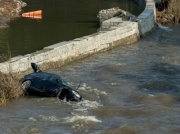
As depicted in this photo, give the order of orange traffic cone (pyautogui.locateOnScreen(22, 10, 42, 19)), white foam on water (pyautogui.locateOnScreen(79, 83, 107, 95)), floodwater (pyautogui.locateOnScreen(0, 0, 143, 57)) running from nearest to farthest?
white foam on water (pyautogui.locateOnScreen(79, 83, 107, 95))
floodwater (pyautogui.locateOnScreen(0, 0, 143, 57))
orange traffic cone (pyautogui.locateOnScreen(22, 10, 42, 19))

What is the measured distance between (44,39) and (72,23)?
502cm

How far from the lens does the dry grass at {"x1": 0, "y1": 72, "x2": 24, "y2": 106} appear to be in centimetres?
1285

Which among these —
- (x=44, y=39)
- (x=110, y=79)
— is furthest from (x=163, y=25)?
(x=110, y=79)

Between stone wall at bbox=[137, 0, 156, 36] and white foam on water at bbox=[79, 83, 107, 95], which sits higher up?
white foam on water at bbox=[79, 83, 107, 95]

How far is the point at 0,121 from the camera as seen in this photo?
1188 cm

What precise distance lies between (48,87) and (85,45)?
5936 millimetres

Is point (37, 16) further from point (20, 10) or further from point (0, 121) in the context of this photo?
point (0, 121)

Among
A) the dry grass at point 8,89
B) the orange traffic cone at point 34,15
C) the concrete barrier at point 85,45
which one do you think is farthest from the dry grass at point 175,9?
the dry grass at point 8,89

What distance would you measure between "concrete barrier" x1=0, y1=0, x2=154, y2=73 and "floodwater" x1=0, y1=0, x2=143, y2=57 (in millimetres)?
2546

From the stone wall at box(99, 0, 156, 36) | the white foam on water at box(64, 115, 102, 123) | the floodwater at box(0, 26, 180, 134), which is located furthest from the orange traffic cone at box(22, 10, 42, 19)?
the white foam on water at box(64, 115, 102, 123)

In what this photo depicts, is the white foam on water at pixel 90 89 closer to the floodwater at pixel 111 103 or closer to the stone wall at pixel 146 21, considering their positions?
the floodwater at pixel 111 103

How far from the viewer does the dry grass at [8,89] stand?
42.2 feet

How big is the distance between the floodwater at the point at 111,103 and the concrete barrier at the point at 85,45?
0.40 metres

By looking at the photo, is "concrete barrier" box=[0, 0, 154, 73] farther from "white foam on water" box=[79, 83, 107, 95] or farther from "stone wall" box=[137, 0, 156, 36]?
"white foam on water" box=[79, 83, 107, 95]
